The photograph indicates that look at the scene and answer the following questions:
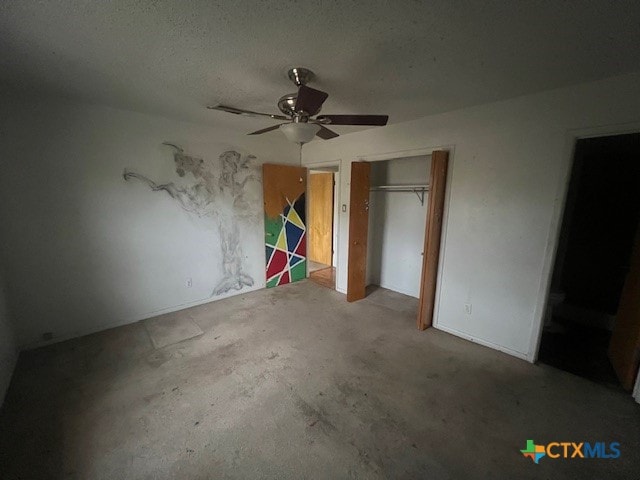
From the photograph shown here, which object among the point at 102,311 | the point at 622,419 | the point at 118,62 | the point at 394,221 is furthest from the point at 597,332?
the point at 102,311

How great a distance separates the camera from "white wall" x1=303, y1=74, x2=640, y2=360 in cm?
193

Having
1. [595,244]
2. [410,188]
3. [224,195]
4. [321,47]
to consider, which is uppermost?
[321,47]

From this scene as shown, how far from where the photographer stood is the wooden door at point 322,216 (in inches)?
205

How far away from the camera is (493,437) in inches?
62.6

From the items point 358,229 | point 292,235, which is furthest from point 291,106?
point 292,235

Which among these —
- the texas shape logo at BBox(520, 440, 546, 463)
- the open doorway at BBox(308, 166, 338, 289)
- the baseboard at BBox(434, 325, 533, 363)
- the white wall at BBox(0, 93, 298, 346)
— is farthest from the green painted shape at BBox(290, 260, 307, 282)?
the texas shape logo at BBox(520, 440, 546, 463)

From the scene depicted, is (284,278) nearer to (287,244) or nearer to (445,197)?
(287,244)

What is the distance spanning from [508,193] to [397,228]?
1.72m

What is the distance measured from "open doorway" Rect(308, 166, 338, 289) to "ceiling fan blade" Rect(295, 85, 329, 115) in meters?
3.28

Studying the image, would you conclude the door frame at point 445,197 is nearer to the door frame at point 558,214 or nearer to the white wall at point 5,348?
the door frame at point 558,214

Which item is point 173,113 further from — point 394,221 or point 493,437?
point 493,437

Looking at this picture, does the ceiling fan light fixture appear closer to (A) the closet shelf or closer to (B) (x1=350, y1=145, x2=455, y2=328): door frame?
(B) (x1=350, y1=145, x2=455, y2=328): door frame

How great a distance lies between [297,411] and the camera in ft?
5.78

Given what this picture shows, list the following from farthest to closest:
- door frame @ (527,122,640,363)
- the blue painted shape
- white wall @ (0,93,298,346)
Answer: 1. the blue painted shape
2. white wall @ (0,93,298,346)
3. door frame @ (527,122,640,363)
